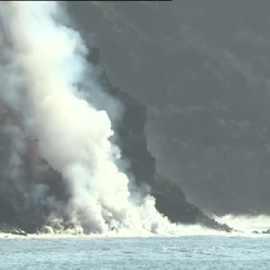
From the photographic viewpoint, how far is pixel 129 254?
162625 millimetres

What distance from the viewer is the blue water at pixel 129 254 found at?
5812 inches

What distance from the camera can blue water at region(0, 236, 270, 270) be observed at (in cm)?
14762

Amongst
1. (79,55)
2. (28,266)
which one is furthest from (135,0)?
(79,55)

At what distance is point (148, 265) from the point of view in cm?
14850

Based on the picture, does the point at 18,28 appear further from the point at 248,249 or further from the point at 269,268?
the point at 269,268

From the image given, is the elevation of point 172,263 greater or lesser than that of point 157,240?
lesser

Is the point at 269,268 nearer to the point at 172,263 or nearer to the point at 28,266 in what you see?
the point at 172,263

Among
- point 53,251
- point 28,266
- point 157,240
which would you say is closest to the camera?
point 28,266

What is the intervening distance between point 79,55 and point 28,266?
62.4 m

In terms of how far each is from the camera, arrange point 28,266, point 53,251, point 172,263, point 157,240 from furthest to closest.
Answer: point 157,240
point 53,251
point 172,263
point 28,266

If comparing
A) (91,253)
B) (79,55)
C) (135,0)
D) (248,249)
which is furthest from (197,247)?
(135,0)

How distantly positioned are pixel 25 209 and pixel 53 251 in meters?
37.4

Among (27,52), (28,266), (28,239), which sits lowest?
(28,266)

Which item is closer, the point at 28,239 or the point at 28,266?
the point at 28,266
